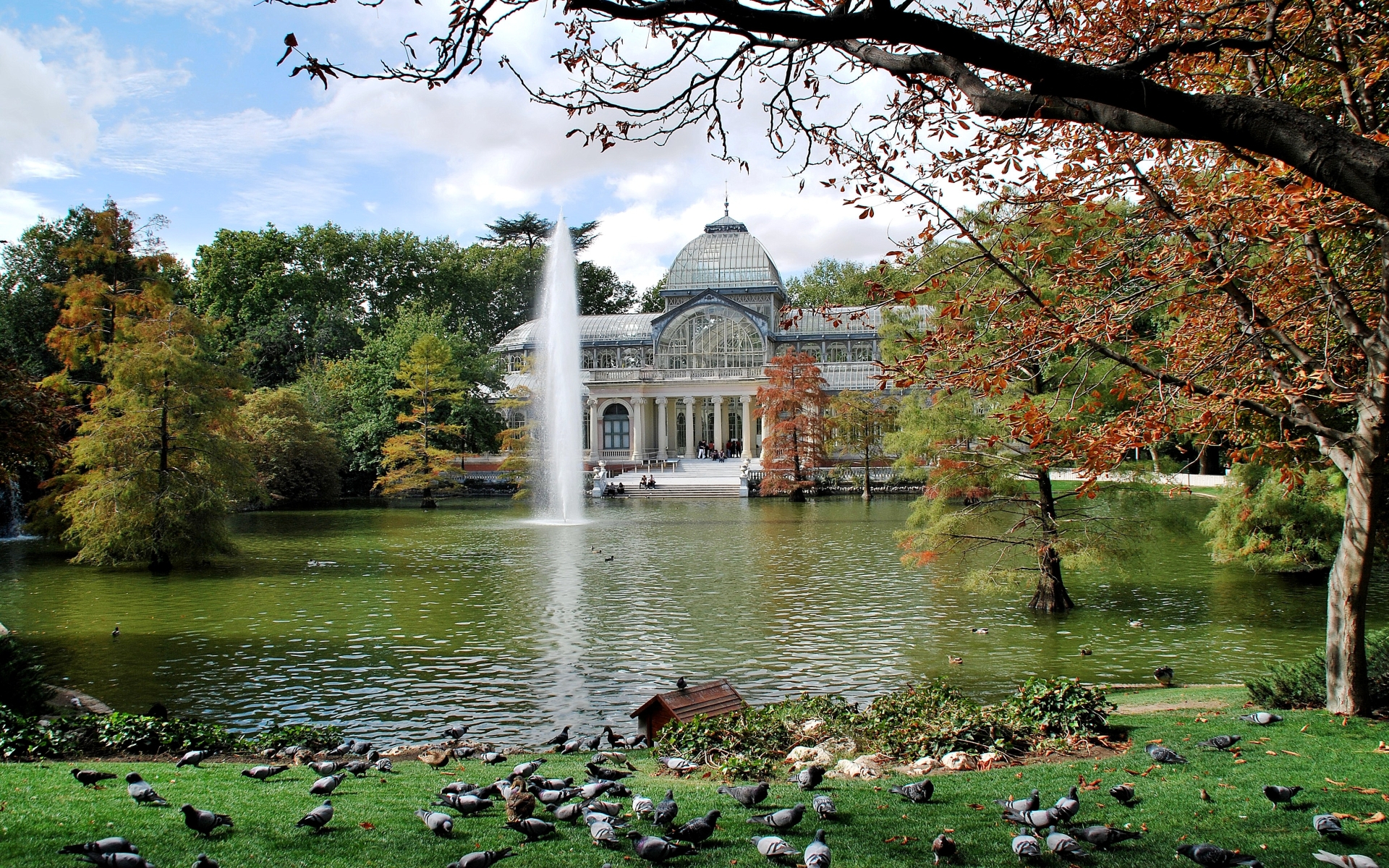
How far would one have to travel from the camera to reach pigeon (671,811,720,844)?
4.88 meters

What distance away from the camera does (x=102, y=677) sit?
440 inches

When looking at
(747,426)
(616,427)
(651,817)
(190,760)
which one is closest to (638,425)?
(616,427)

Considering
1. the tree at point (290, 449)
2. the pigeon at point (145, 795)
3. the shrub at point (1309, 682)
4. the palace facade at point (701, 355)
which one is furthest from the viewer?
the palace facade at point (701, 355)

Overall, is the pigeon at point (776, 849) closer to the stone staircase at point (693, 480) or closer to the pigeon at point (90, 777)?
the pigeon at point (90, 777)

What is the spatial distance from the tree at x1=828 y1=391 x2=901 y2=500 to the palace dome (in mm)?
18761

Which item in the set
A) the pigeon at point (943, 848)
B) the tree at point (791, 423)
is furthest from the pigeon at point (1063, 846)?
the tree at point (791, 423)

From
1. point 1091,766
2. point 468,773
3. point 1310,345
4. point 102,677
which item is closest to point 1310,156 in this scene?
point 1091,766

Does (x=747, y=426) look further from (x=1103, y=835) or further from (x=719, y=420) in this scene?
(x=1103, y=835)

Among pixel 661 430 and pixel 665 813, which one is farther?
pixel 661 430

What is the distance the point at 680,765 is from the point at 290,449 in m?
36.2

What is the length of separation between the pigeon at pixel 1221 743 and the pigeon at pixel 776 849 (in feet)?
12.4

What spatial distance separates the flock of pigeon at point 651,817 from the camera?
179 inches

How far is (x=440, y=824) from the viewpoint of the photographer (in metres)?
5.06

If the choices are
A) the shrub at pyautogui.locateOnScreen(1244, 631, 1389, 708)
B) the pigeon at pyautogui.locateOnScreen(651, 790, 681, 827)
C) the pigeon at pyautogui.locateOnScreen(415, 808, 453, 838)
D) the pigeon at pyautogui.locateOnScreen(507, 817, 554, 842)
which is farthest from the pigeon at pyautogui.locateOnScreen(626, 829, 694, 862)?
the shrub at pyautogui.locateOnScreen(1244, 631, 1389, 708)
